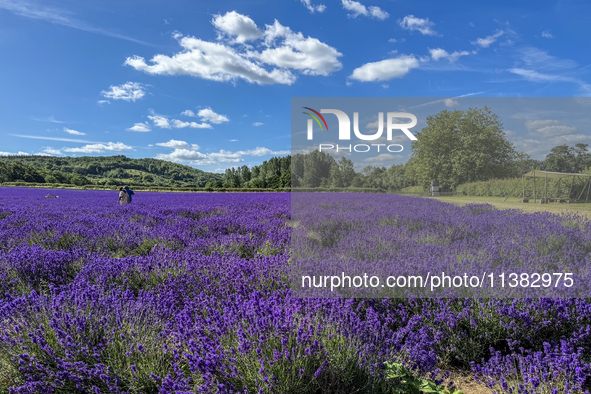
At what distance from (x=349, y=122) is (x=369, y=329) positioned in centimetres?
198

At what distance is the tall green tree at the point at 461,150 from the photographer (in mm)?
3347

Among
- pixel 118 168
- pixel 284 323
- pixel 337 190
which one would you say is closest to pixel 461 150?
pixel 337 190

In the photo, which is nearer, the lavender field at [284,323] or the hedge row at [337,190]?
the lavender field at [284,323]

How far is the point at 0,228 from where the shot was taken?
541 cm

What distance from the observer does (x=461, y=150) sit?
12.6 feet

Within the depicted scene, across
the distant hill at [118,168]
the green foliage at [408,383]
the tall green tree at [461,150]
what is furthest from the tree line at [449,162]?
the distant hill at [118,168]

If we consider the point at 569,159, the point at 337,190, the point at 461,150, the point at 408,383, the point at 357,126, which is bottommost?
the point at 408,383

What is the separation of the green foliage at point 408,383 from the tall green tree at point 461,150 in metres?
2.28

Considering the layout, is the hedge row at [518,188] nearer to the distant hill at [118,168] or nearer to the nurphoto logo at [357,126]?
the nurphoto logo at [357,126]

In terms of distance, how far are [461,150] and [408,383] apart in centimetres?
316

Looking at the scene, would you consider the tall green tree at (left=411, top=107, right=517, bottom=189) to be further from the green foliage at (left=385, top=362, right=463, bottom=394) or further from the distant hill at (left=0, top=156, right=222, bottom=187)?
the distant hill at (left=0, top=156, right=222, bottom=187)

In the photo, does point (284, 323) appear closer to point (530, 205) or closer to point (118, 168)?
point (530, 205)

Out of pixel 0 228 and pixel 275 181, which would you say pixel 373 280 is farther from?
pixel 275 181

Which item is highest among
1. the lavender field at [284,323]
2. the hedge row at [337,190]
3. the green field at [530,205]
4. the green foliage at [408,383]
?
the hedge row at [337,190]
